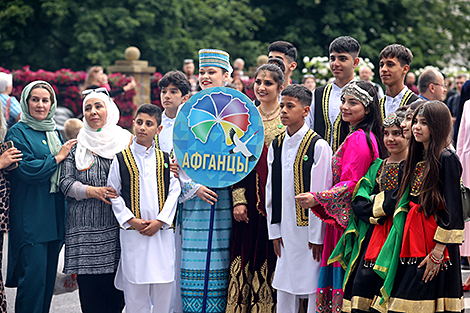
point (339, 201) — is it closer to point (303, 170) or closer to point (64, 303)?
point (303, 170)

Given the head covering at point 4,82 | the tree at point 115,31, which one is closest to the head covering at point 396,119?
the head covering at point 4,82

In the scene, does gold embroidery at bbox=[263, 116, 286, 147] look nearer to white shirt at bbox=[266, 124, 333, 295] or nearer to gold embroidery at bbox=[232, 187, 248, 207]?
white shirt at bbox=[266, 124, 333, 295]

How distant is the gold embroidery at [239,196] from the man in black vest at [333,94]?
0.80 metres

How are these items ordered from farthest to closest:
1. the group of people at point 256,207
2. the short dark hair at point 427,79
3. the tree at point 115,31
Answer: the tree at point 115,31
the short dark hair at point 427,79
the group of people at point 256,207

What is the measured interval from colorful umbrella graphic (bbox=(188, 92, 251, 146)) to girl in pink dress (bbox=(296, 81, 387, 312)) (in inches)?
27.9

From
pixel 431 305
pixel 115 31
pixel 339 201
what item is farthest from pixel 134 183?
pixel 115 31

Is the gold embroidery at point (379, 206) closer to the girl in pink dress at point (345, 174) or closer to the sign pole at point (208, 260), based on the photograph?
the girl in pink dress at point (345, 174)

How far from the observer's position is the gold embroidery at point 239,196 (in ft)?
14.6

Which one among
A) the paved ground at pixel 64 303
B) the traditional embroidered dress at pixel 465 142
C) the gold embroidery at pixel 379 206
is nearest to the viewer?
the gold embroidery at pixel 379 206

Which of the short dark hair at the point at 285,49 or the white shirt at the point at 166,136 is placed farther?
the short dark hair at the point at 285,49

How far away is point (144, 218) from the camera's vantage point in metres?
4.39

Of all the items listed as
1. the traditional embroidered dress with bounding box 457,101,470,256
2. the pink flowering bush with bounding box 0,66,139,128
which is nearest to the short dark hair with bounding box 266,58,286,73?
the traditional embroidered dress with bounding box 457,101,470,256

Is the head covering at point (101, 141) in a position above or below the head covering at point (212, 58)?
below

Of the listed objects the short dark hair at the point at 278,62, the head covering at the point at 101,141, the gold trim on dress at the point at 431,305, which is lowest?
the gold trim on dress at the point at 431,305
